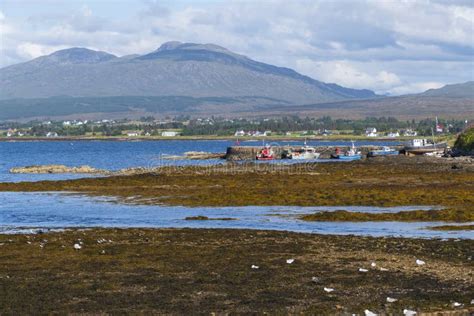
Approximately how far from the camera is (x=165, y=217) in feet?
147

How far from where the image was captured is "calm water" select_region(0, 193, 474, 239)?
37.8 meters

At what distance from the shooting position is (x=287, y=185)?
65.8 m

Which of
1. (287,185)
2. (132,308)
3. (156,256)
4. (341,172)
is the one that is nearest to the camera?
(132,308)

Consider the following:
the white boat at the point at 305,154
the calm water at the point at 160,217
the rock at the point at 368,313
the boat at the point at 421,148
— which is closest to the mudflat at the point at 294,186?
the calm water at the point at 160,217

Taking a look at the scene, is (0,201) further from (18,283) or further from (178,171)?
(18,283)

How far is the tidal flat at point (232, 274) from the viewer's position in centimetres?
2114

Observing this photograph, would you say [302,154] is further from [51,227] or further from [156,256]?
[156,256]

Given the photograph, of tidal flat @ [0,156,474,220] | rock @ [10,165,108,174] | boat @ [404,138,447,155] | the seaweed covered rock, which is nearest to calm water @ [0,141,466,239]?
tidal flat @ [0,156,474,220]

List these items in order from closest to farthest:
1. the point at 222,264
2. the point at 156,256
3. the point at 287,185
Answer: the point at 222,264
the point at 156,256
the point at 287,185

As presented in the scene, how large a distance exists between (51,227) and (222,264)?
1564cm

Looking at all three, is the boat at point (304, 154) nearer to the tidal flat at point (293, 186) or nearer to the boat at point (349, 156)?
the boat at point (349, 156)

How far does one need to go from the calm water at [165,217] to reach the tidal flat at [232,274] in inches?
163

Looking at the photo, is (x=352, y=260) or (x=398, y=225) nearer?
(x=352, y=260)

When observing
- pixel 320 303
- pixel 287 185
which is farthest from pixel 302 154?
pixel 320 303
